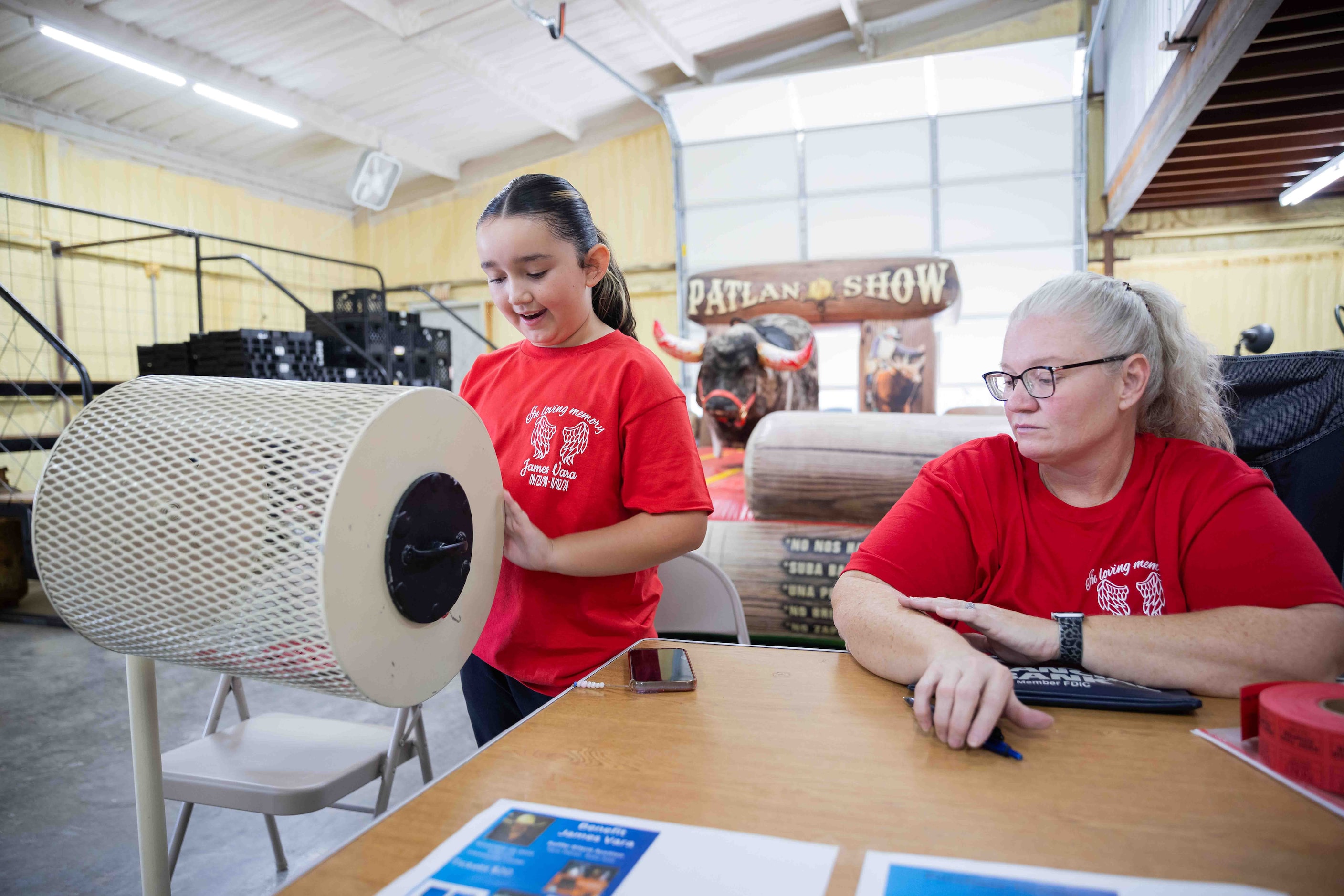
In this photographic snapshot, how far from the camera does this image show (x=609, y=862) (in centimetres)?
58

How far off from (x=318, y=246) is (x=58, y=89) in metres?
3.73

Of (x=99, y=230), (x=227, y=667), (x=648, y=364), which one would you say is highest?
(x=99, y=230)

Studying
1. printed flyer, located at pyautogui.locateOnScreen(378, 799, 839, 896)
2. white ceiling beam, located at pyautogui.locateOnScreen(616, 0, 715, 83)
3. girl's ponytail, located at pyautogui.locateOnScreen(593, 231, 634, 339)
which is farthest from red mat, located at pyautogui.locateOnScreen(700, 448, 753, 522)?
white ceiling beam, located at pyautogui.locateOnScreen(616, 0, 715, 83)

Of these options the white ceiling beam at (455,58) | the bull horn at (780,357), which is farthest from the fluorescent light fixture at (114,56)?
the bull horn at (780,357)

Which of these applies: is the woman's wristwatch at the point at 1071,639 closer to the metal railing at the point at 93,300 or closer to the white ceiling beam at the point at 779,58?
the metal railing at the point at 93,300

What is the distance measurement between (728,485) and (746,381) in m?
0.67

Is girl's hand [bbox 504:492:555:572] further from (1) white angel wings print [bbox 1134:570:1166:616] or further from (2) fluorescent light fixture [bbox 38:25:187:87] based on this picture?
(2) fluorescent light fixture [bbox 38:25:187:87]

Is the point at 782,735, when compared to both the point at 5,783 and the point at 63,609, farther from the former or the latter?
the point at 5,783

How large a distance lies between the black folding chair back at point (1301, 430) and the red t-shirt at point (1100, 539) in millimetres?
592

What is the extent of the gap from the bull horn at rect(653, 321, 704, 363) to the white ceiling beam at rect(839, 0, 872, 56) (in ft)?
21.2

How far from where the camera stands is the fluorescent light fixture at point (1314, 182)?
625 centimetres

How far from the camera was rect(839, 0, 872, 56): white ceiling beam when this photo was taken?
8.88 m

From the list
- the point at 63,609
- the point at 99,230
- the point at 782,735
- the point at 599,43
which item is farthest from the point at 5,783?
the point at 599,43

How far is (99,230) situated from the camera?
27.1 feet
